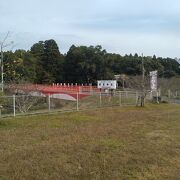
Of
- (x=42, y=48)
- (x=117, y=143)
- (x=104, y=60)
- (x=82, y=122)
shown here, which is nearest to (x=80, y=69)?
(x=104, y=60)

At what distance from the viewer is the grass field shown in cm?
824

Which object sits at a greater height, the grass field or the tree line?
the tree line

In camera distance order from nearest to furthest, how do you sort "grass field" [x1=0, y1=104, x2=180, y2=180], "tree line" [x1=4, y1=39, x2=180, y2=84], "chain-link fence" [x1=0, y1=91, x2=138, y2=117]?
"grass field" [x1=0, y1=104, x2=180, y2=180] → "chain-link fence" [x1=0, y1=91, x2=138, y2=117] → "tree line" [x1=4, y1=39, x2=180, y2=84]

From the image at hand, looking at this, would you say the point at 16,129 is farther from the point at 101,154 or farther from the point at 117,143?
the point at 101,154

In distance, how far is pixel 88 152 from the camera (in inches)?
405

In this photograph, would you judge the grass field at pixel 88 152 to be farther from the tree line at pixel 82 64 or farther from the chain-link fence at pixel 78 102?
the tree line at pixel 82 64

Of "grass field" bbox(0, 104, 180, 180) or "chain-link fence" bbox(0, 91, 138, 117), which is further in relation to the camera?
"chain-link fence" bbox(0, 91, 138, 117)

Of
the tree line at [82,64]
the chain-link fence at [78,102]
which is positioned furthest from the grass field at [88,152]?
the tree line at [82,64]

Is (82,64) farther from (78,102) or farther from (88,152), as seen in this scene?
(88,152)

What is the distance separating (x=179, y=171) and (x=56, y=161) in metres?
2.71

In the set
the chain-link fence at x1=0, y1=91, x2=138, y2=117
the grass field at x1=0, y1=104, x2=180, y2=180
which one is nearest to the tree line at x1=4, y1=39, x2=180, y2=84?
the chain-link fence at x1=0, y1=91, x2=138, y2=117

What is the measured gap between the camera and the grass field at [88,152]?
8.24 meters

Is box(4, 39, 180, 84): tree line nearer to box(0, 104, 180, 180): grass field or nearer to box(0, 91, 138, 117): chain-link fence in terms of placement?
box(0, 91, 138, 117): chain-link fence

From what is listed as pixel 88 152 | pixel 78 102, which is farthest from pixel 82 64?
pixel 88 152
